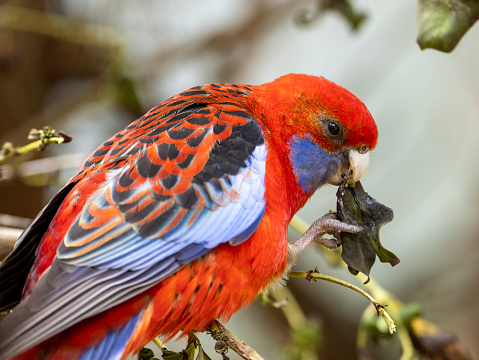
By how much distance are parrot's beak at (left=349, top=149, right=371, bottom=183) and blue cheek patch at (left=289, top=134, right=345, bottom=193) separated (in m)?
0.05

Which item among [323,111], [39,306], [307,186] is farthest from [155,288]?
[323,111]

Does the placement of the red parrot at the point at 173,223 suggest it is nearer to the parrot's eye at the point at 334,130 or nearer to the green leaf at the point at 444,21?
the parrot's eye at the point at 334,130

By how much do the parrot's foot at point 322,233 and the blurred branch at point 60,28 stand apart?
220 centimetres

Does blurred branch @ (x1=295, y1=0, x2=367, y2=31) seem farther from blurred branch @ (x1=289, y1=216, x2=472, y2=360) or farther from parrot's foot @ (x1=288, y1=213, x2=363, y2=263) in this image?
blurred branch @ (x1=289, y1=216, x2=472, y2=360)

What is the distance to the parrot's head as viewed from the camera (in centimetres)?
252

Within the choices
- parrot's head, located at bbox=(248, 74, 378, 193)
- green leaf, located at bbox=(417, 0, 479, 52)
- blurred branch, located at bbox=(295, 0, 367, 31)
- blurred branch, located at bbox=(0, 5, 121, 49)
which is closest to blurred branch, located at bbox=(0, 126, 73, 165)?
parrot's head, located at bbox=(248, 74, 378, 193)

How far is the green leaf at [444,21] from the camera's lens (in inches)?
78.5

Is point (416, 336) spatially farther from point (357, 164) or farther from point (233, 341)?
point (233, 341)

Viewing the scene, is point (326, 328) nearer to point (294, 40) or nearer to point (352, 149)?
point (352, 149)

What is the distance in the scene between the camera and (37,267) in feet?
6.77

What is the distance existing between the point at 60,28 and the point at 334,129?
7.45ft

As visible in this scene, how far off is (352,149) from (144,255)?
1.12 meters

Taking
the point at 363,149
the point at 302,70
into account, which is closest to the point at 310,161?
the point at 363,149

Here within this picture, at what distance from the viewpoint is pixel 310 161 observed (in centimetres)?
254
